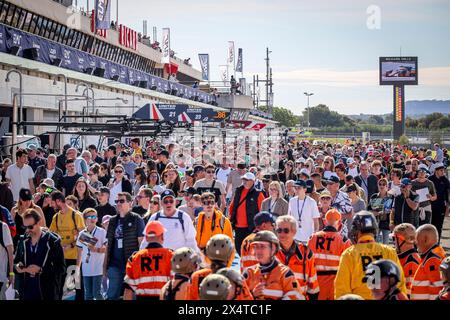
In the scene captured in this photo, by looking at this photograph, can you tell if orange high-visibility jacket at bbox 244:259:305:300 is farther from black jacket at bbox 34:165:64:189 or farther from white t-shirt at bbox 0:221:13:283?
black jacket at bbox 34:165:64:189

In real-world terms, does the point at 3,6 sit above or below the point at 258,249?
above

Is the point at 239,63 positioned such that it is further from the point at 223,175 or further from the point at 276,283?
the point at 276,283

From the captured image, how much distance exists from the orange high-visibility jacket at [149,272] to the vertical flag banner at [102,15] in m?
35.7

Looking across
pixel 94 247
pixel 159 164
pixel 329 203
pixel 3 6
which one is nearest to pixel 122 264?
pixel 94 247

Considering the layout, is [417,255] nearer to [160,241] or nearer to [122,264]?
[160,241]

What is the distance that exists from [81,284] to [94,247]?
27.8 inches

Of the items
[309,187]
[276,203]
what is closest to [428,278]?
[276,203]

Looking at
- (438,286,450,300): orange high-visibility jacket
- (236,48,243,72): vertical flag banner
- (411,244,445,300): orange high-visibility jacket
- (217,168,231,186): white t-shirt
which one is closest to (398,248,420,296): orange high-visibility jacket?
(411,244,445,300): orange high-visibility jacket

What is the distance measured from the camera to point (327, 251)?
28.6 ft

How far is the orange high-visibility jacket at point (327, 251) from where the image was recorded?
28.5 ft
